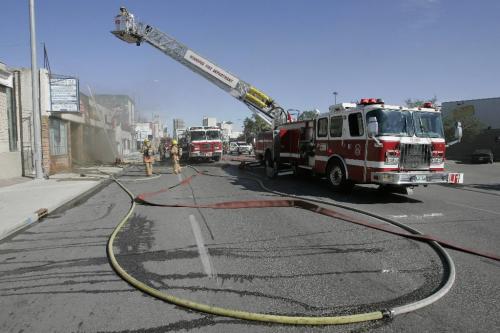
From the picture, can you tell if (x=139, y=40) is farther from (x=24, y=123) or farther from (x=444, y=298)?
(x=444, y=298)

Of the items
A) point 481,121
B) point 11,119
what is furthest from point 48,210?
point 481,121

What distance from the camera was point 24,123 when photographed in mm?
19016

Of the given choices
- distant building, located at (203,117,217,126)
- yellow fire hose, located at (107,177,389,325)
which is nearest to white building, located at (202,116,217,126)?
distant building, located at (203,117,217,126)

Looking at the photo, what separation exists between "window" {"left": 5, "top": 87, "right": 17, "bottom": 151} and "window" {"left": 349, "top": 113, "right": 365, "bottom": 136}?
1474 cm

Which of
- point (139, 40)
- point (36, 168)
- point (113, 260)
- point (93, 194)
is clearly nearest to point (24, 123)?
point (36, 168)

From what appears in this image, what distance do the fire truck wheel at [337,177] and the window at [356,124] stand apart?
111 cm

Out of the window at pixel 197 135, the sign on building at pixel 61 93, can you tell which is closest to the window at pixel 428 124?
the sign on building at pixel 61 93

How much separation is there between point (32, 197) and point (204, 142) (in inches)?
691

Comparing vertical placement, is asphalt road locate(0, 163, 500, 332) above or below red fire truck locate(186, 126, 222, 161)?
below

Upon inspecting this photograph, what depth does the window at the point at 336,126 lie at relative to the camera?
1208 cm

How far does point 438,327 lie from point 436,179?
7.61 m

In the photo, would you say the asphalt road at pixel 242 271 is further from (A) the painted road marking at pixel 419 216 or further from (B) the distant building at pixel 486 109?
(B) the distant building at pixel 486 109

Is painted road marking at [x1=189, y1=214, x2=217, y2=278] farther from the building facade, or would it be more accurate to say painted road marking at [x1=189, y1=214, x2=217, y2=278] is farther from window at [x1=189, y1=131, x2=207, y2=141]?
window at [x1=189, y1=131, x2=207, y2=141]

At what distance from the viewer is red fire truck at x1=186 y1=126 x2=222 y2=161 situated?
28.8m
